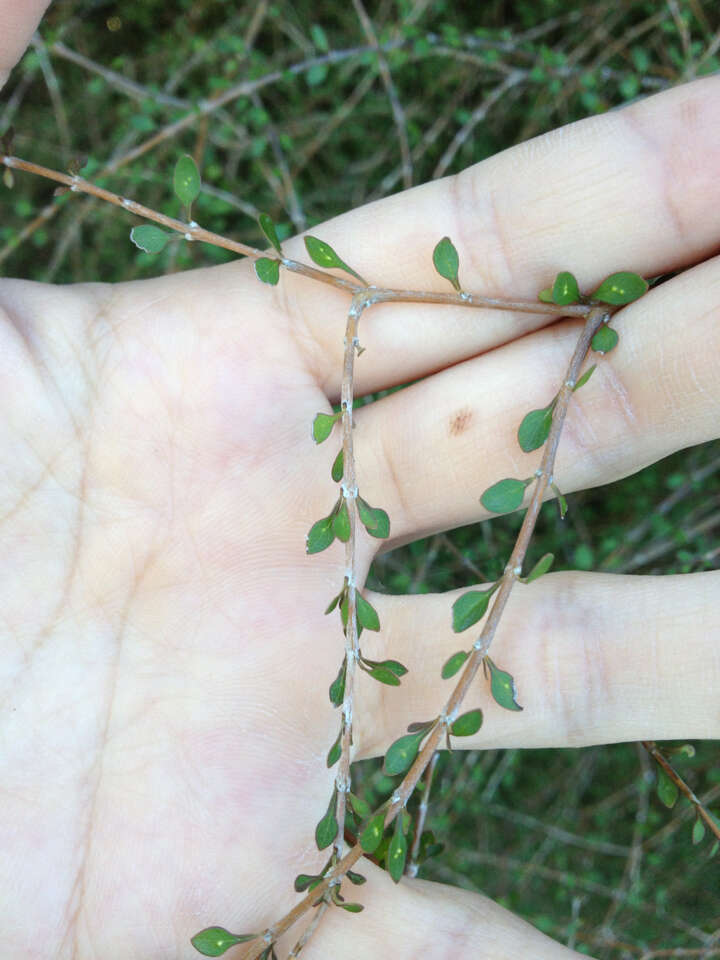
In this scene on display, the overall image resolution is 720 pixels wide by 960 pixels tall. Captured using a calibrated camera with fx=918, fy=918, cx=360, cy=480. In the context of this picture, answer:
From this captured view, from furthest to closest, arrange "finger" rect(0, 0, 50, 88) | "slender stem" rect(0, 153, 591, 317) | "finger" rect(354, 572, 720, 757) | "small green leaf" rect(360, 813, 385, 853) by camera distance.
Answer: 1. "finger" rect(354, 572, 720, 757)
2. "slender stem" rect(0, 153, 591, 317)
3. "finger" rect(0, 0, 50, 88)
4. "small green leaf" rect(360, 813, 385, 853)

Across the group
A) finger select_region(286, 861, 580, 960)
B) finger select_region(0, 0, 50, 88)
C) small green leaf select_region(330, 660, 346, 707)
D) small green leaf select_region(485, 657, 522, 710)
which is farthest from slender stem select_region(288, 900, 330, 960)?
finger select_region(0, 0, 50, 88)

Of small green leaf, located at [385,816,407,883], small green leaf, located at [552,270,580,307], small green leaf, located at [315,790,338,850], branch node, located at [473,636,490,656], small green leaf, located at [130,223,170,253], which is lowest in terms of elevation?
small green leaf, located at [385,816,407,883]

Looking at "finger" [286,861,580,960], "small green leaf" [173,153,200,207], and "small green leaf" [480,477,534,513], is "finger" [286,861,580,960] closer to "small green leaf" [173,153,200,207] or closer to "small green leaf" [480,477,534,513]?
A: "small green leaf" [480,477,534,513]

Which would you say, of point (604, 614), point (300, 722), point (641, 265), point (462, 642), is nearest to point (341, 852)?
point (300, 722)

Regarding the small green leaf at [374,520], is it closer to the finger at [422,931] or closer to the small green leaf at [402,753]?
the small green leaf at [402,753]

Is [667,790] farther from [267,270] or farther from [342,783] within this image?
[267,270]

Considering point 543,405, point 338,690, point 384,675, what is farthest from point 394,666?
point 543,405
